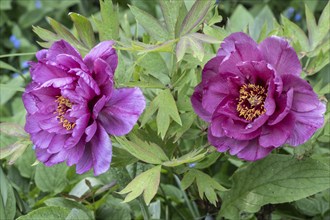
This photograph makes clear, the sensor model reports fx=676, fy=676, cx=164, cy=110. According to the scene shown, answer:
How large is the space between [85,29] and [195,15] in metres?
0.16

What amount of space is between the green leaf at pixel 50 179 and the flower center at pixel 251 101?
424mm

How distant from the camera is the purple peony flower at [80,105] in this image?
75 cm

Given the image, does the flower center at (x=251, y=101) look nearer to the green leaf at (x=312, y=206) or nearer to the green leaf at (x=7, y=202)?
the green leaf at (x=312, y=206)

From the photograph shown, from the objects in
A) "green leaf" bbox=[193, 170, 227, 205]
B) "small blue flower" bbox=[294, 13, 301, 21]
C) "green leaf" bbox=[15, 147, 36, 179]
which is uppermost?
"green leaf" bbox=[193, 170, 227, 205]

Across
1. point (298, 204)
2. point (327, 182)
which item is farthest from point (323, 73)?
point (327, 182)

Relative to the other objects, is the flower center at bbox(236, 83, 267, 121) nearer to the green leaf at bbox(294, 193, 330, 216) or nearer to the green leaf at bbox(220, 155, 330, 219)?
the green leaf at bbox(220, 155, 330, 219)

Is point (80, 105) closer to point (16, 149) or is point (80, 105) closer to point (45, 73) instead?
point (45, 73)

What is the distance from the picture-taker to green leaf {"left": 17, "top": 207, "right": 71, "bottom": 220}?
0.93 metres

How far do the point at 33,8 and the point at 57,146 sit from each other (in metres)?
1.46

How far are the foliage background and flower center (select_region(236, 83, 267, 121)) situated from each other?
Answer: 0.06 meters

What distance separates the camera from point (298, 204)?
3.27 feet

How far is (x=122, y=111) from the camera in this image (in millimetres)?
754

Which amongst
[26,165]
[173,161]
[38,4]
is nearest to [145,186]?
[173,161]

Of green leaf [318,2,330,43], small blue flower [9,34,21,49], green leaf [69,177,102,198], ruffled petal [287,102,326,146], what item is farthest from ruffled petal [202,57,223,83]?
small blue flower [9,34,21,49]
